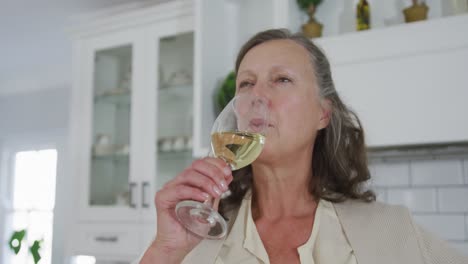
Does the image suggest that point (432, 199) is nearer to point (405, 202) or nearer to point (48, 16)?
point (405, 202)

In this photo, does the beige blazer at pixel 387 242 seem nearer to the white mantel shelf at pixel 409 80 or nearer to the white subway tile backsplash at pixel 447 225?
the white mantel shelf at pixel 409 80

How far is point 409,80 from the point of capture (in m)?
1.78

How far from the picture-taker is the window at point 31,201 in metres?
4.38

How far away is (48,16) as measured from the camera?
10.6 feet

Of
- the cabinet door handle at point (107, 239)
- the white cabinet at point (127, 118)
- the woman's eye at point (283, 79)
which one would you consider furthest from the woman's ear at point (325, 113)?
the cabinet door handle at point (107, 239)

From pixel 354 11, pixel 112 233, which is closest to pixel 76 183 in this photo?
pixel 112 233

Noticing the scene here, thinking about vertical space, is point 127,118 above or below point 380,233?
above

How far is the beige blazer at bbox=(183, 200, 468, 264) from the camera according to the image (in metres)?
1.08

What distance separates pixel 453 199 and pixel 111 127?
1.77 meters

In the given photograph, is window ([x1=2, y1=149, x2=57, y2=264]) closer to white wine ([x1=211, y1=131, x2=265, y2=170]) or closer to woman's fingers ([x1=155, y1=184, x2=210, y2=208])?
woman's fingers ([x1=155, y1=184, x2=210, y2=208])

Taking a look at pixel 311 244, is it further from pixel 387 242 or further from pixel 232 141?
pixel 232 141

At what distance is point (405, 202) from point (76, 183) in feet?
5.68

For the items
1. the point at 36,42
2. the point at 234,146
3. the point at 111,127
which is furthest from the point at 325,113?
the point at 36,42

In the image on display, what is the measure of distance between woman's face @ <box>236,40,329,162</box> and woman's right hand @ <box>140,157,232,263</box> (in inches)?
11.4
